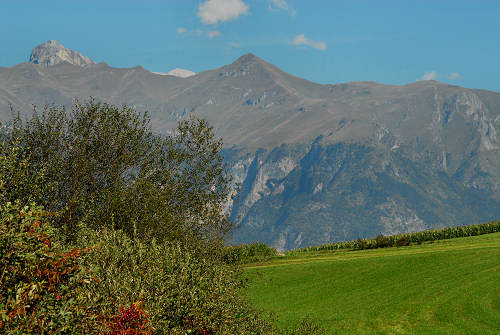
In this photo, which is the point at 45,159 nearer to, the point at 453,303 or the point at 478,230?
the point at 453,303

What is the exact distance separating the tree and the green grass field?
9.53 meters

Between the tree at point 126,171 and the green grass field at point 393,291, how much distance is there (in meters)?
9.53

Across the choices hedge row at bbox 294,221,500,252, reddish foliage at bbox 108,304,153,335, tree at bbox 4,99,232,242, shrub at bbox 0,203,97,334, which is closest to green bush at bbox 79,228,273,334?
reddish foliage at bbox 108,304,153,335

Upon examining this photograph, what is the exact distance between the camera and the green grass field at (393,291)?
30.2 m

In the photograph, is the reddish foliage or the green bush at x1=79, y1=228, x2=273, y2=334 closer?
the reddish foliage

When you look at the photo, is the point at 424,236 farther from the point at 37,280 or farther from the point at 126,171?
the point at 37,280

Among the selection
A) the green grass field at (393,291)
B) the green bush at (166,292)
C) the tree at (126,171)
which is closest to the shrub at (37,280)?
the green bush at (166,292)

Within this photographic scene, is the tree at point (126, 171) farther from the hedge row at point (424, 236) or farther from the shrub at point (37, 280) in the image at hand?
the hedge row at point (424, 236)

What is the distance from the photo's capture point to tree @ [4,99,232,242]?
106 ft

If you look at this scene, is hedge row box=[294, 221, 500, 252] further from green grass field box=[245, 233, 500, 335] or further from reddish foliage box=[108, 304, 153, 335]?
reddish foliage box=[108, 304, 153, 335]

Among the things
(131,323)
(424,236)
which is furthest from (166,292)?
(424,236)

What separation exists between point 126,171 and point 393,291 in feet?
76.0

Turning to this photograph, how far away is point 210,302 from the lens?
1642cm

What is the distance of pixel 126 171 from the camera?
36188 mm
